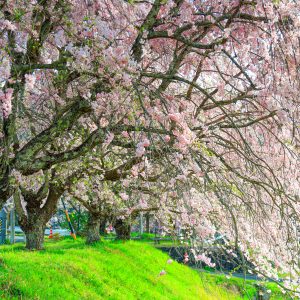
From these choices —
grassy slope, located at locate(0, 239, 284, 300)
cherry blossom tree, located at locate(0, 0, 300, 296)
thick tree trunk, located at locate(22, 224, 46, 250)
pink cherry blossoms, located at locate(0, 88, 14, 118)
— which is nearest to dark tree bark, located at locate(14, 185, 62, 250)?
thick tree trunk, located at locate(22, 224, 46, 250)

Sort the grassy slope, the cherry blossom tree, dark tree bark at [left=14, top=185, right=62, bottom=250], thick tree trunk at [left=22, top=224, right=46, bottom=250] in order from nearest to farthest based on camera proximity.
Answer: the cherry blossom tree, the grassy slope, dark tree bark at [left=14, top=185, right=62, bottom=250], thick tree trunk at [left=22, top=224, right=46, bottom=250]

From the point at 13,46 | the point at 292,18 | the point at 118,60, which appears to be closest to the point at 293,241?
the point at 292,18

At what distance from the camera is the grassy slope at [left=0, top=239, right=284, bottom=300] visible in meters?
7.23

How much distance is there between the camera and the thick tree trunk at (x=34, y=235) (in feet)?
34.0

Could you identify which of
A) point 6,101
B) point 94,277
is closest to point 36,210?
point 94,277

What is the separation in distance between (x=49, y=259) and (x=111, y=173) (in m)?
3.69

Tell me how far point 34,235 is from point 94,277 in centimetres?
208

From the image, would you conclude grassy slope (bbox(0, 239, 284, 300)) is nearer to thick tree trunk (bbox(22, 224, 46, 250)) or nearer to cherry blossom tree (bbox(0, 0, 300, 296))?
thick tree trunk (bbox(22, 224, 46, 250))

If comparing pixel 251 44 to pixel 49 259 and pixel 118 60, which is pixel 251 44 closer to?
pixel 118 60

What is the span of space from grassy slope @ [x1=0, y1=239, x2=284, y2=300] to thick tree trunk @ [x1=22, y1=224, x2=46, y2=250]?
0.35m

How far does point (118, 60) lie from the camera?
13.5 ft

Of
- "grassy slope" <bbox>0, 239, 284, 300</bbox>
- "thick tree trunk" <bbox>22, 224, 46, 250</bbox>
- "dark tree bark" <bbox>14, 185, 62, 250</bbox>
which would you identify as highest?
"dark tree bark" <bbox>14, 185, 62, 250</bbox>

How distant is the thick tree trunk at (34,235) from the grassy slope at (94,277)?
35 centimetres

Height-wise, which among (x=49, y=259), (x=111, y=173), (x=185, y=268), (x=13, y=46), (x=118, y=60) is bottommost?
(x=185, y=268)
